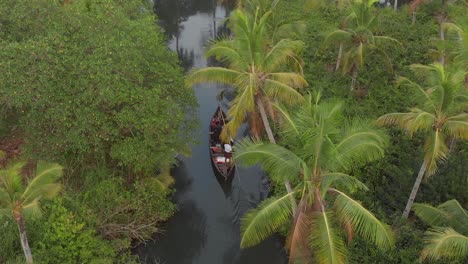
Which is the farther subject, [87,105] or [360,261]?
[87,105]

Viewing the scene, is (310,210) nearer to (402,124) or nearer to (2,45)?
(402,124)

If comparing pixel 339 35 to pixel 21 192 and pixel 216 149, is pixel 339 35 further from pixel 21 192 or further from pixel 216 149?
pixel 21 192

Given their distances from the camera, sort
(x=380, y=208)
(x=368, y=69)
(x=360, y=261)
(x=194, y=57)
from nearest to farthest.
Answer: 1. (x=360, y=261)
2. (x=380, y=208)
3. (x=368, y=69)
4. (x=194, y=57)

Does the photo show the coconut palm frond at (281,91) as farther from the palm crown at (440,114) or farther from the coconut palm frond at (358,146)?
the palm crown at (440,114)

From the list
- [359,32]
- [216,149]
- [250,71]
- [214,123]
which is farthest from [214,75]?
[359,32]

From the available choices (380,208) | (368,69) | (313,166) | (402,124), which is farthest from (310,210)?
(368,69)
